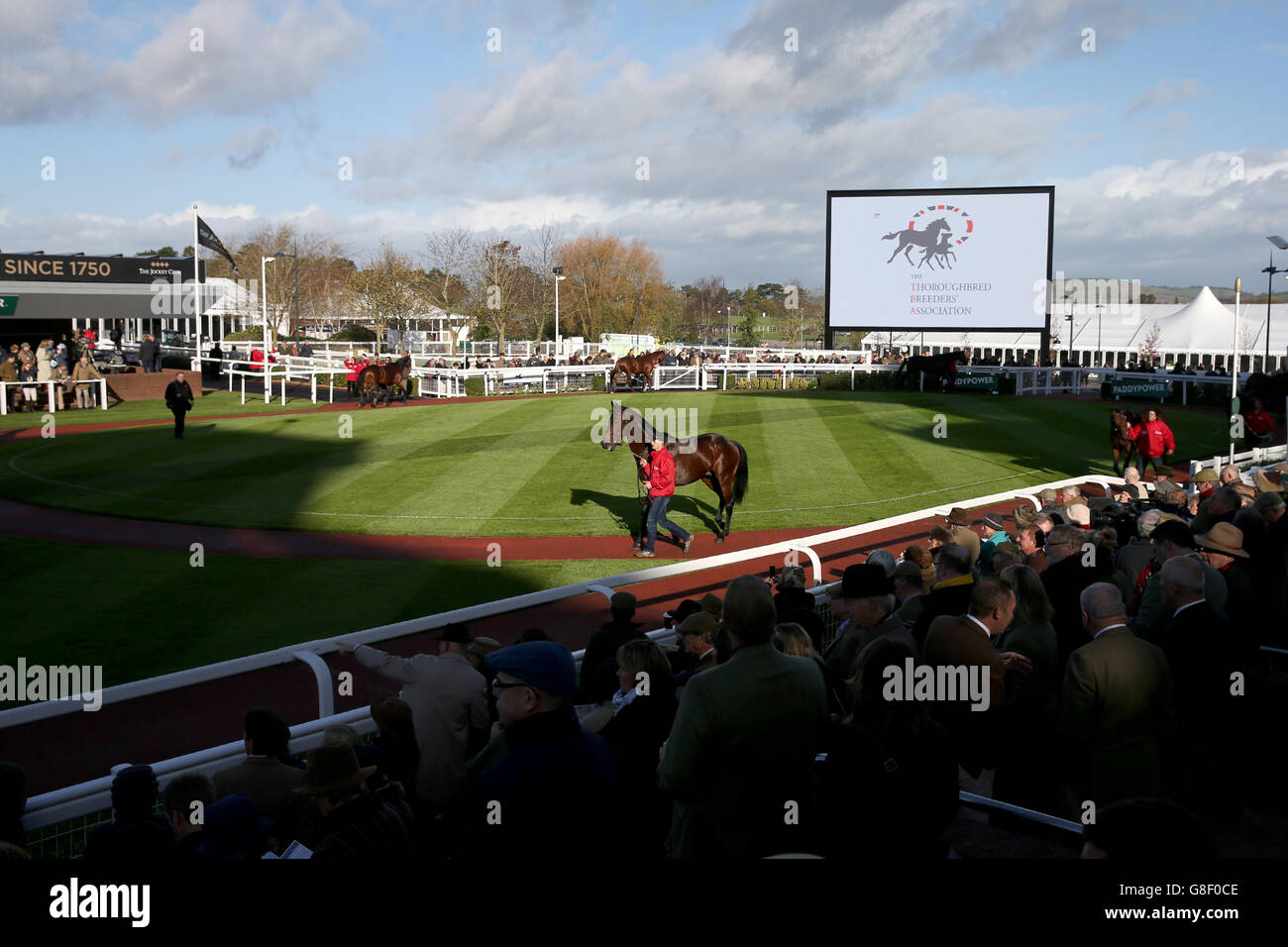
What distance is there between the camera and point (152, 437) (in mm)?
24547

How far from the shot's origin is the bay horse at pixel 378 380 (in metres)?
32.7

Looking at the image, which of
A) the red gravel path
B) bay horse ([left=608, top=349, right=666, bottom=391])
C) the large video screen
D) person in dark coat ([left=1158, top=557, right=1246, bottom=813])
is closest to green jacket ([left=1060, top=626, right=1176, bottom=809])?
person in dark coat ([left=1158, top=557, right=1246, bottom=813])

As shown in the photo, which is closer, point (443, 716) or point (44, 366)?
point (443, 716)

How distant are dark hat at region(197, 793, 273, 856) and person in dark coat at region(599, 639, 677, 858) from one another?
1.27m

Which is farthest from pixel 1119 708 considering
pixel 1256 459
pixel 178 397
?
pixel 178 397

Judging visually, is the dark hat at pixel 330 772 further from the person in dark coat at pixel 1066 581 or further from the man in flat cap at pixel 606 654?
the person in dark coat at pixel 1066 581

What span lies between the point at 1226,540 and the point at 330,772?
5903 mm

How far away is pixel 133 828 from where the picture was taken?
379 cm

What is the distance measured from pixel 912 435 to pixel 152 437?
60.8 feet

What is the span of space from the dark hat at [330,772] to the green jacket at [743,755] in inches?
45.2

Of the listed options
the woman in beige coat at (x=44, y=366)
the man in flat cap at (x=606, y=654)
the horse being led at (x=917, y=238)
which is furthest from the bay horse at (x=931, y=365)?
the man in flat cap at (x=606, y=654)

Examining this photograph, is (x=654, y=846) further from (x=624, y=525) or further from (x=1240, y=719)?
(x=624, y=525)

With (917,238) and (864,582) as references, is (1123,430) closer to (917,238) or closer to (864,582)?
(864,582)
